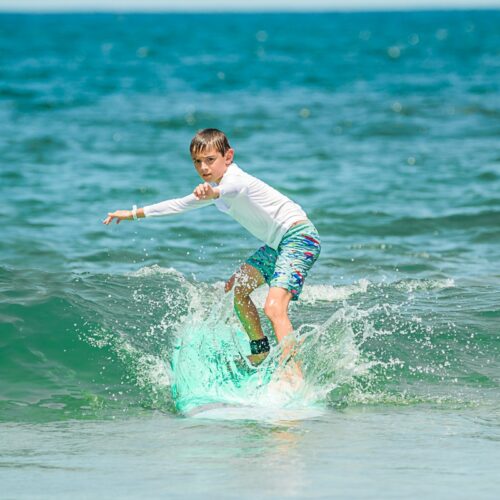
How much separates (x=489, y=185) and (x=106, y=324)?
32.8 ft

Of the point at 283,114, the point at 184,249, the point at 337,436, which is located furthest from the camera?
the point at 283,114

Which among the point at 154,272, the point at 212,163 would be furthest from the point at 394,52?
the point at 212,163

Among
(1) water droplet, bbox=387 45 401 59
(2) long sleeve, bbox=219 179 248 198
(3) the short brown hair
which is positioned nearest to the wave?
(2) long sleeve, bbox=219 179 248 198

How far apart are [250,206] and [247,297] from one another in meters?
0.73

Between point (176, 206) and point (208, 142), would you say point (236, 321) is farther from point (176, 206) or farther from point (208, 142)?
point (208, 142)

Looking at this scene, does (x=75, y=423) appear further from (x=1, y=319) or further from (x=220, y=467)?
(x=1, y=319)

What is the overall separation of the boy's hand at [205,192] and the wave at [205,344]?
3.22 ft

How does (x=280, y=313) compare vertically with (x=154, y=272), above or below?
below

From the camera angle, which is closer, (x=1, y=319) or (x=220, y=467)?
(x=220, y=467)

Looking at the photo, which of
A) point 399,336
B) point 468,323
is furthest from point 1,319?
point 468,323

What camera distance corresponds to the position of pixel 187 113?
2869cm

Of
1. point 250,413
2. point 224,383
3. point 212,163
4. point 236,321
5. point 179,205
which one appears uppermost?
point 212,163

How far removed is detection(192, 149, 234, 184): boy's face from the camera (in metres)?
6.70

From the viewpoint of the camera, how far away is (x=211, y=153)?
22.0 feet
